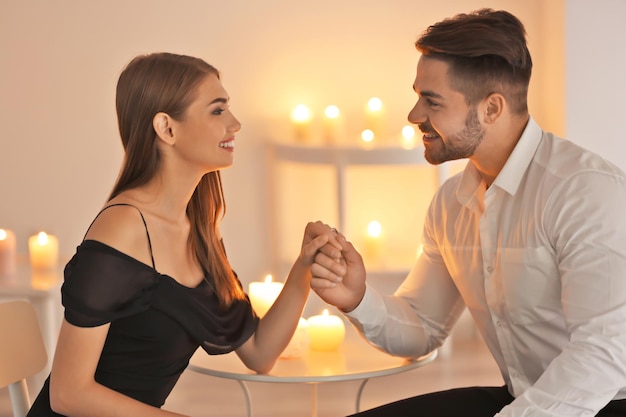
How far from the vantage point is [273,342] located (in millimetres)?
2049

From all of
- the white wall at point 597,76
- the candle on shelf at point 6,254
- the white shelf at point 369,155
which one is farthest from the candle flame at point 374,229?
the candle on shelf at point 6,254

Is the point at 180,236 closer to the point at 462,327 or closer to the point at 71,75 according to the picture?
the point at 71,75

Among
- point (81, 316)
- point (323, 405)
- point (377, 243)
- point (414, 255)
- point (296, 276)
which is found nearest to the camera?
point (81, 316)

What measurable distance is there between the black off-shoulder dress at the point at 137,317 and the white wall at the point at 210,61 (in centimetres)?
207

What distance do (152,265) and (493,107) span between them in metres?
0.78

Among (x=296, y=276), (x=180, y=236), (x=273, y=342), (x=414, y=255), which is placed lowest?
(x=414, y=255)

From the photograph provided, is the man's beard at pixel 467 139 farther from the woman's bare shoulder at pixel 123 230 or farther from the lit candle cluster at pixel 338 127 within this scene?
the lit candle cluster at pixel 338 127

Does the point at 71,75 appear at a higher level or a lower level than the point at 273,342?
higher

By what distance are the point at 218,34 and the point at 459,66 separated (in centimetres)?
209

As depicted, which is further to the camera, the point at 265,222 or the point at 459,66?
the point at 265,222

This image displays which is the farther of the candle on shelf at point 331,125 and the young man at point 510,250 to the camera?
the candle on shelf at point 331,125

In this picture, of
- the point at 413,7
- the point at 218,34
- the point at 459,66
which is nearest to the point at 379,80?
the point at 413,7

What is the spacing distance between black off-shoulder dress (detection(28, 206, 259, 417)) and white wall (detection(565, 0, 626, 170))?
2170 millimetres

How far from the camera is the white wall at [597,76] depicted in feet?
11.8
